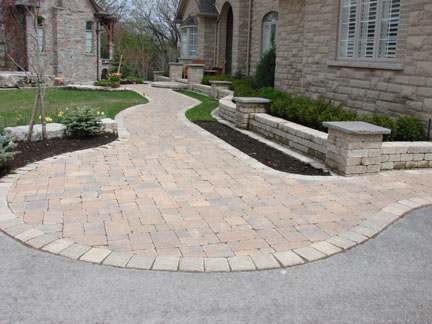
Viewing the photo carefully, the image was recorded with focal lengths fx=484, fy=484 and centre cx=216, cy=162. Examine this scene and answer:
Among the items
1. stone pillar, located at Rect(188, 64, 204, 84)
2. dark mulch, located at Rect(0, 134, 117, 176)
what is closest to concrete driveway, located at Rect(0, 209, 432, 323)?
dark mulch, located at Rect(0, 134, 117, 176)

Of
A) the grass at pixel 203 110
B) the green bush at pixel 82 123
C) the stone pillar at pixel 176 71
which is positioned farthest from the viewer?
the stone pillar at pixel 176 71

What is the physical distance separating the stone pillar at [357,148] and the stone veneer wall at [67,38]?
20640mm

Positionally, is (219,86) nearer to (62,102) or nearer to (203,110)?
(203,110)

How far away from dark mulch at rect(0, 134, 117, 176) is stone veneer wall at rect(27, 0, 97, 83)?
1712 cm

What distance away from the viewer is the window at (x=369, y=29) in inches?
350

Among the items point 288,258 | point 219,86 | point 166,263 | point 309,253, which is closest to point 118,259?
point 166,263

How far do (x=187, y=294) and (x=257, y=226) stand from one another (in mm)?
Answer: 1508

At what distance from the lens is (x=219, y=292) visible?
340cm

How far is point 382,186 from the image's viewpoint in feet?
20.3

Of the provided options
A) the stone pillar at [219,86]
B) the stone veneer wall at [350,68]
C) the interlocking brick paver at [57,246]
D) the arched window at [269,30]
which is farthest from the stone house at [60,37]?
the interlocking brick paver at [57,246]

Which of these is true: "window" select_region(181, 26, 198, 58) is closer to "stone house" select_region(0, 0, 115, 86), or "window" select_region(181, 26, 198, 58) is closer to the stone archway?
the stone archway

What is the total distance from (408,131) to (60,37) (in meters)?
21.4

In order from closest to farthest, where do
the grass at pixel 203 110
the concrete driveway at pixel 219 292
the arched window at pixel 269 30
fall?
the concrete driveway at pixel 219 292 → the grass at pixel 203 110 → the arched window at pixel 269 30

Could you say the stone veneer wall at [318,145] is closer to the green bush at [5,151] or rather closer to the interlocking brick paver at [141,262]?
the interlocking brick paver at [141,262]
